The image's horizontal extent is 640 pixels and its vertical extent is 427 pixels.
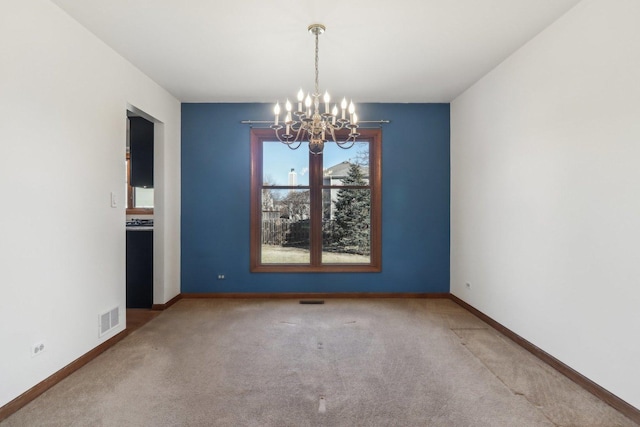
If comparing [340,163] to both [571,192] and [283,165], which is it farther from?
[571,192]

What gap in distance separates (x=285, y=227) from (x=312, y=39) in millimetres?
2642

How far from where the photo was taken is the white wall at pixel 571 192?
2068mm

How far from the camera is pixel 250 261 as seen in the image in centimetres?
463

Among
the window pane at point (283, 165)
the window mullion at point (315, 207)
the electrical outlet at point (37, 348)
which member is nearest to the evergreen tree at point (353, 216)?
the window mullion at point (315, 207)

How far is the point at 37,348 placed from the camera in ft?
7.37

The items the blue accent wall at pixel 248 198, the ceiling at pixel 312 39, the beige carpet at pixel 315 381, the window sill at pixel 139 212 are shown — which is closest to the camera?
the beige carpet at pixel 315 381

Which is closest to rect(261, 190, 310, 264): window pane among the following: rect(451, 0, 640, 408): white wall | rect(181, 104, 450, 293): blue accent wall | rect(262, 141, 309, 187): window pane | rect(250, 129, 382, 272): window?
rect(250, 129, 382, 272): window

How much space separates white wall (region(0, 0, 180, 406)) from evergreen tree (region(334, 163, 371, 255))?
279 cm

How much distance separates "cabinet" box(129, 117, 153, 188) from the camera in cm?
426

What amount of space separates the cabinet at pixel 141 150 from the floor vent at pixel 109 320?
1.89m

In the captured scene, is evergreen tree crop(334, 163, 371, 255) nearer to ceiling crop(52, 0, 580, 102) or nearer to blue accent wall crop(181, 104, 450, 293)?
blue accent wall crop(181, 104, 450, 293)

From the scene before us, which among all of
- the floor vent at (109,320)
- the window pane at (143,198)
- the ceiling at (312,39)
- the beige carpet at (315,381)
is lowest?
the beige carpet at (315,381)

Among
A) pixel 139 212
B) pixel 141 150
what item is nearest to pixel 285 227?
pixel 141 150

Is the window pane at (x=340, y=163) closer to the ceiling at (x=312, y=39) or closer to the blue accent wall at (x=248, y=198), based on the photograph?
the blue accent wall at (x=248, y=198)
